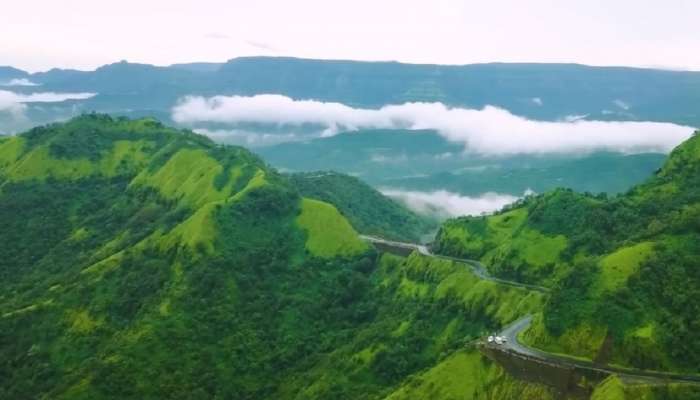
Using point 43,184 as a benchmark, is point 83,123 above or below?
above

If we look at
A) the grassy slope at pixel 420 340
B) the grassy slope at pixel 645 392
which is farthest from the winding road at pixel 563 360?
the grassy slope at pixel 420 340

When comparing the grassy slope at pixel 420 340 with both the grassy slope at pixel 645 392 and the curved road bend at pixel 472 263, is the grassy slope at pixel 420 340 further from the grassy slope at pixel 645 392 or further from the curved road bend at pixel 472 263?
the grassy slope at pixel 645 392

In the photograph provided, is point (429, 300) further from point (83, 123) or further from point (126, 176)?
point (83, 123)

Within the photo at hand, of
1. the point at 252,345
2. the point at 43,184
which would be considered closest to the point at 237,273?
the point at 252,345

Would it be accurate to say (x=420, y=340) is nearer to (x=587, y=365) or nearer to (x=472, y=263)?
(x=472, y=263)

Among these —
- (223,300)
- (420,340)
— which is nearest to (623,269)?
(420,340)

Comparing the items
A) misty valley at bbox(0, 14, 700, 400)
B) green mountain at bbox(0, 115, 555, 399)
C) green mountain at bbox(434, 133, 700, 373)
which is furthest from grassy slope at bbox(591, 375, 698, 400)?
green mountain at bbox(0, 115, 555, 399)
